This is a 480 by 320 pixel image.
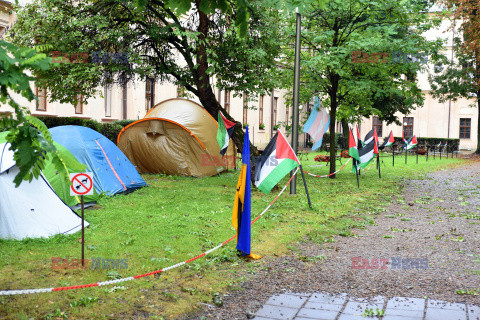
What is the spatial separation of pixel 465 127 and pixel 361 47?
127ft

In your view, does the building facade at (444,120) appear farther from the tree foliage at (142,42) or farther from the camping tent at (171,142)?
the tree foliage at (142,42)

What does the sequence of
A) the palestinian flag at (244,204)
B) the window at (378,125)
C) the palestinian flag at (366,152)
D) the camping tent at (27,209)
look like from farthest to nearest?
1. the window at (378,125)
2. the palestinian flag at (366,152)
3. the camping tent at (27,209)
4. the palestinian flag at (244,204)

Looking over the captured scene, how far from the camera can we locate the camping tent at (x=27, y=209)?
7.04m

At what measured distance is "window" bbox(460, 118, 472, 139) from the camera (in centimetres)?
4691

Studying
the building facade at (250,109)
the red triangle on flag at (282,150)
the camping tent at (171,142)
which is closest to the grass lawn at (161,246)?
the red triangle on flag at (282,150)

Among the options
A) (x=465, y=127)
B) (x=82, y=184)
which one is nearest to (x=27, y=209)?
(x=82, y=184)

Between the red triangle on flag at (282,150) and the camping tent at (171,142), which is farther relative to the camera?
the camping tent at (171,142)

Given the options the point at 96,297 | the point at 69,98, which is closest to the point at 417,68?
the point at 69,98

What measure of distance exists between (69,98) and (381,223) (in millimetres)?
8792

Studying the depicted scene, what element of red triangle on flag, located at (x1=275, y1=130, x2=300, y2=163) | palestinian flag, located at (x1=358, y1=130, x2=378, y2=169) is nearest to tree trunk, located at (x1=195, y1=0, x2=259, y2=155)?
palestinian flag, located at (x1=358, y1=130, x2=378, y2=169)

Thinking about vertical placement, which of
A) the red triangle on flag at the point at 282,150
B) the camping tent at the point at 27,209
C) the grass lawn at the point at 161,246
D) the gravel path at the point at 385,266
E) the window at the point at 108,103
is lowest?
the gravel path at the point at 385,266

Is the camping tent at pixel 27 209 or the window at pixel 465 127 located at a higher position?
the window at pixel 465 127

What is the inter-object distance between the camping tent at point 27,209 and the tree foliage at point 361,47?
25.9ft

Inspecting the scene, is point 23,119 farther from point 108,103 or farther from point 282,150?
point 108,103
